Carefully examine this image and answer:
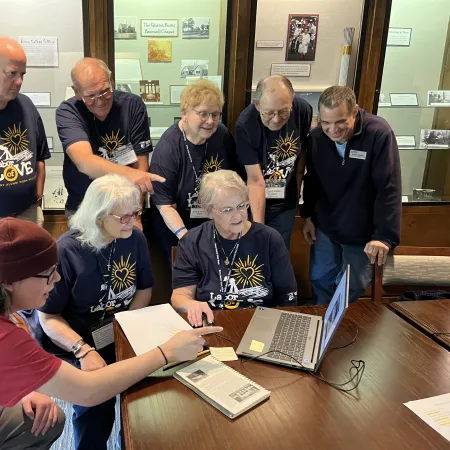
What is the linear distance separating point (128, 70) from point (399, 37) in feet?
5.85

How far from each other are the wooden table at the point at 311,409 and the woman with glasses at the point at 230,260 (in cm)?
32

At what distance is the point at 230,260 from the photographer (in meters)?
1.85

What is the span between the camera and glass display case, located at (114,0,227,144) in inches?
111

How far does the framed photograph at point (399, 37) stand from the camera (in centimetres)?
309

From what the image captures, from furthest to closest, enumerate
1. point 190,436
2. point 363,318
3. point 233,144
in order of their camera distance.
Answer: point 233,144, point 363,318, point 190,436

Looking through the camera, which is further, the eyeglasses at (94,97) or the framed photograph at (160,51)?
the framed photograph at (160,51)

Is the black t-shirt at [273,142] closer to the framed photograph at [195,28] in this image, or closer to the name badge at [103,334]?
the framed photograph at [195,28]

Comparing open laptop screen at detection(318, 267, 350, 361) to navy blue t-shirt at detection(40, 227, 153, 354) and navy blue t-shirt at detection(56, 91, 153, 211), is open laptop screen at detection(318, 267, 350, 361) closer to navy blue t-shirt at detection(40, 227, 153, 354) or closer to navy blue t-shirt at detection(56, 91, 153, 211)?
navy blue t-shirt at detection(40, 227, 153, 354)

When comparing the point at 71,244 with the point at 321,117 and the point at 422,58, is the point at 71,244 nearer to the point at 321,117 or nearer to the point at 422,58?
the point at 321,117

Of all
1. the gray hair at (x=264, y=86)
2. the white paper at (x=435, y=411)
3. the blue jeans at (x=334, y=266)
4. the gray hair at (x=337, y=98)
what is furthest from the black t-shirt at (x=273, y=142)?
the white paper at (x=435, y=411)

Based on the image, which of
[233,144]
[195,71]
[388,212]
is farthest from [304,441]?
[195,71]

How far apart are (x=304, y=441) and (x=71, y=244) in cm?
105

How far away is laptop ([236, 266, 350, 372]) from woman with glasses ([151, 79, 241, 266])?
83 centimetres

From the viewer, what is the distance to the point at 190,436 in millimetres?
1105
